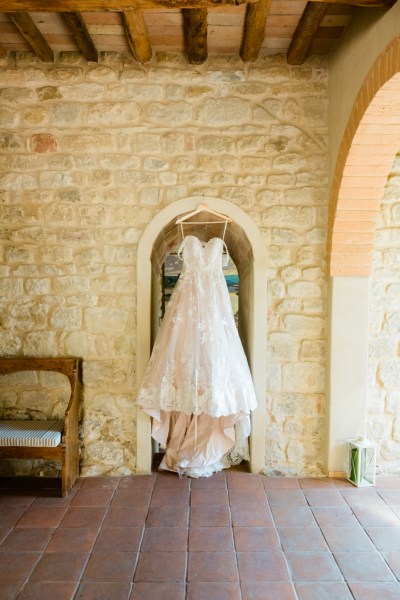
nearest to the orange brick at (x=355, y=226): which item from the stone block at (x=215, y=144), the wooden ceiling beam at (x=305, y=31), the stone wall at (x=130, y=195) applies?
the stone wall at (x=130, y=195)

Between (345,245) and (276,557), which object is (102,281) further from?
(276,557)

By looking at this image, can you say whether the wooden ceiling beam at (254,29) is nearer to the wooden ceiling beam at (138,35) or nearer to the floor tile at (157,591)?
the wooden ceiling beam at (138,35)

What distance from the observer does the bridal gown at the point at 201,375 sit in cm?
397

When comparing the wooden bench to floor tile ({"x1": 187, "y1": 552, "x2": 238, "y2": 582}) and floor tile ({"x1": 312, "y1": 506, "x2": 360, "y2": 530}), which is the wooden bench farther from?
floor tile ({"x1": 312, "y1": 506, "x2": 360, "y2": 530})

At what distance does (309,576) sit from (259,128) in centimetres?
321

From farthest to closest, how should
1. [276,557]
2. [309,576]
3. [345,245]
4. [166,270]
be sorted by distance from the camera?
[166,270] → [345,245] → [276,557] → [309,576]

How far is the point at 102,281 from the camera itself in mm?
4180

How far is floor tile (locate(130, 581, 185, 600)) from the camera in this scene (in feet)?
8.50

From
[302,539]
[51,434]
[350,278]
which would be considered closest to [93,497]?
[51,434]

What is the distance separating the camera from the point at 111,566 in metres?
2.87

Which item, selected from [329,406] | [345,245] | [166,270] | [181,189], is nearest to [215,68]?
Result: [181,189]

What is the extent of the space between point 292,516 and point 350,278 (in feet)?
6.07

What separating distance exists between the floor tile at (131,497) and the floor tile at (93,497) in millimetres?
52

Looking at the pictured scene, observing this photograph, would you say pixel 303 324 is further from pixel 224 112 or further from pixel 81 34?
pixel 81 34
